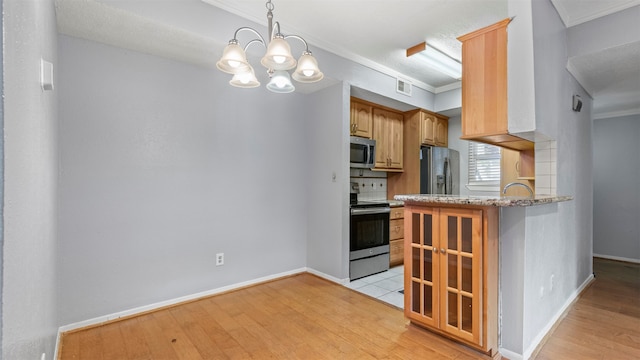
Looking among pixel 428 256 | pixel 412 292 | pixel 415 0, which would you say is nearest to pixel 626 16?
pixel 415 0

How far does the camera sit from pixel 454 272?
2.07 metres

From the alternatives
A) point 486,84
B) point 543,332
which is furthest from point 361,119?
point 543,332

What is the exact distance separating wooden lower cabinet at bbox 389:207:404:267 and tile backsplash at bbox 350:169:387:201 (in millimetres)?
588

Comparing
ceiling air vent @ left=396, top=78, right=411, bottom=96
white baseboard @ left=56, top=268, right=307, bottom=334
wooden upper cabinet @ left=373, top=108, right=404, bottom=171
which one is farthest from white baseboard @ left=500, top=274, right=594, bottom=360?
ceiling air vent @ left=396, top=78, right=411, bottom=96

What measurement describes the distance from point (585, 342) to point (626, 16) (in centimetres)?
265

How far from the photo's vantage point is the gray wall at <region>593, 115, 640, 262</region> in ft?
14.8

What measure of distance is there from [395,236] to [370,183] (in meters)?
0.94

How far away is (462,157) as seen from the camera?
16.8ft

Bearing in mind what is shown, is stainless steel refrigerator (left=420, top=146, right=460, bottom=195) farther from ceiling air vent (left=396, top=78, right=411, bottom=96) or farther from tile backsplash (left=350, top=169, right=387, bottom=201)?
ceiling air vent (left=396, top=78, right=411, bottom=96)

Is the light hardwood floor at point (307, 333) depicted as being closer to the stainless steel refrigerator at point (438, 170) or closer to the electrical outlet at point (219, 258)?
the electrical outlet at point (219, 258)

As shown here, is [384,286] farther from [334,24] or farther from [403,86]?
[334,24]

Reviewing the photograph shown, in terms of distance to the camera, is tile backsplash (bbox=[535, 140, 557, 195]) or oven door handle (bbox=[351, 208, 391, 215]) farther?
oven door handle (bbox=[351, 208, 391, 215])

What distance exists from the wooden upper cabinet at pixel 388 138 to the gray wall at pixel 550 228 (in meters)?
2.13

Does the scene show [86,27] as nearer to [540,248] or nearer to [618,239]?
[540,248]
